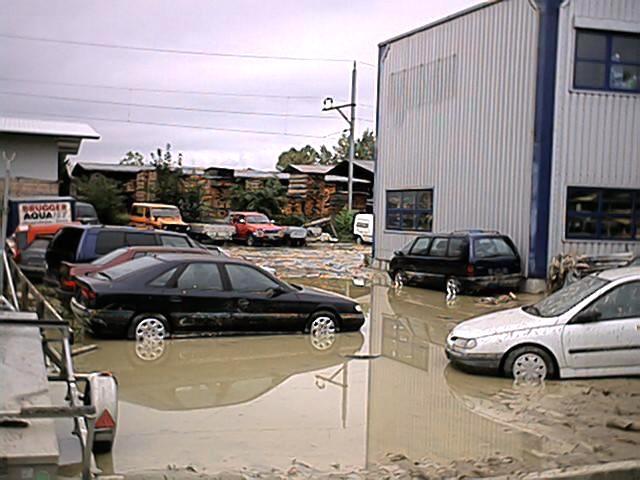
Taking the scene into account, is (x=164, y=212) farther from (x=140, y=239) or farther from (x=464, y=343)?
(x=464, y=343)

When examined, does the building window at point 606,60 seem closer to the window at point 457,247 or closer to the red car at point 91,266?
the window at point 457,247

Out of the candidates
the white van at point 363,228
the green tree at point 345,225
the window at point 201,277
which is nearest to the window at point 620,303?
the window at point 201,277

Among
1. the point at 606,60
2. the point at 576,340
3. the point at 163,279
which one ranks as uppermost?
the point at 606,60

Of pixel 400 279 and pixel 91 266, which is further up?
pixel 91 266

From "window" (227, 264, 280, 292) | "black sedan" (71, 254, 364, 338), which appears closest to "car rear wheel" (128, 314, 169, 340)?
"black sedan" (71, 254, 364, 338)

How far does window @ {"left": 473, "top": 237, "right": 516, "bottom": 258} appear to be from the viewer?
19.9 m

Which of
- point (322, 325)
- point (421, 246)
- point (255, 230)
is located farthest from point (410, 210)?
point (322, 325)

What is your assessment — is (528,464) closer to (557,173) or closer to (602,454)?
(602,454)

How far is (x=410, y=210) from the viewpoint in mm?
26672

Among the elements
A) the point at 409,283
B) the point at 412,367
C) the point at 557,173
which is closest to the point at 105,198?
→ the point at 409,283

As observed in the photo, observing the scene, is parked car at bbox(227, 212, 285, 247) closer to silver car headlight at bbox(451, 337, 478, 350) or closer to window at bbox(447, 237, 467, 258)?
window at bbox(447, 237, 467, 258)

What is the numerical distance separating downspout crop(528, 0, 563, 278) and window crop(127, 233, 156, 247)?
9960 mm

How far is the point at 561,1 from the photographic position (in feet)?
67.5

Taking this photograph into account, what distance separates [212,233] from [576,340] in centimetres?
2980
